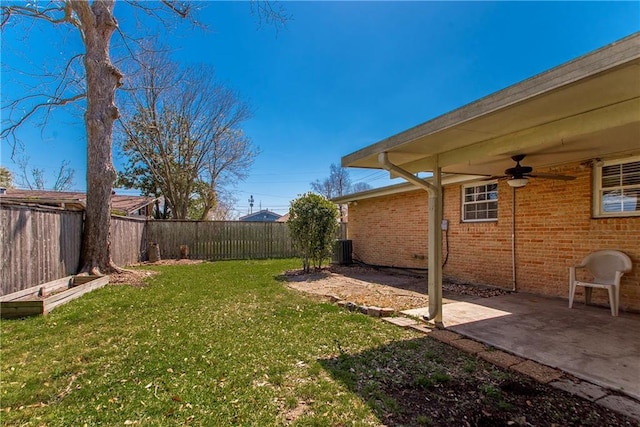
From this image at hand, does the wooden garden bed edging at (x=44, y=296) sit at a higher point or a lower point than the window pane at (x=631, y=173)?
lower

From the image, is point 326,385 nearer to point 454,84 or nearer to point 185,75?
point 454,84

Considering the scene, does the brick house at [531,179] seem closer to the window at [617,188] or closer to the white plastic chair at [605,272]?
the window at [617,188]

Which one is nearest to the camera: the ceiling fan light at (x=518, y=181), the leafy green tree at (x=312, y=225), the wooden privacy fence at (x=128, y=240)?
the ceiling fan light at (x=518, y=181)

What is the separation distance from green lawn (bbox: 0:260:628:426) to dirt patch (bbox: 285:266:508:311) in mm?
1335

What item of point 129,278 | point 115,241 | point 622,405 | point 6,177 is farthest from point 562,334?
point 6,177

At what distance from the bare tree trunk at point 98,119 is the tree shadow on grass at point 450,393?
23.7 feet

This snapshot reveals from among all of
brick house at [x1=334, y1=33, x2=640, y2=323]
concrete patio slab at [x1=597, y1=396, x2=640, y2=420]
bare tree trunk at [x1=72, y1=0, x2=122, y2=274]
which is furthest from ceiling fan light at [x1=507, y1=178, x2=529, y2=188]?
bare tree trunk at [x1=72, y1=0, x2=122, y2=274]

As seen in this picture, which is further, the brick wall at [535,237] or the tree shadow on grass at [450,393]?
the brick wall at [535,237]

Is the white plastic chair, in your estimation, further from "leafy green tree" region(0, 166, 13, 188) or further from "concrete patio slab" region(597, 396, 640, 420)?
"leafy green tree" region(0, 166, 13, 188)

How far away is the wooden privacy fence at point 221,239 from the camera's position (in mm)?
13352

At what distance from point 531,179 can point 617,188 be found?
1.31 meters

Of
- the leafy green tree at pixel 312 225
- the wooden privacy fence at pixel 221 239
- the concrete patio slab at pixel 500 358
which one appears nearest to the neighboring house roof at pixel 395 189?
the leafy green tree at pixel 312 225

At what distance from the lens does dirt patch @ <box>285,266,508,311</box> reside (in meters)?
5.80

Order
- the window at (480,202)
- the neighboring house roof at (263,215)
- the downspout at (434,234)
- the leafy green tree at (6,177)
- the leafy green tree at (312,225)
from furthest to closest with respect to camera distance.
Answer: the neighboring house roof at (263,215), the leafy green tree at (6,177), the leafy green tree at (312,225), the window at (480,202), the downspout at (434,234)
